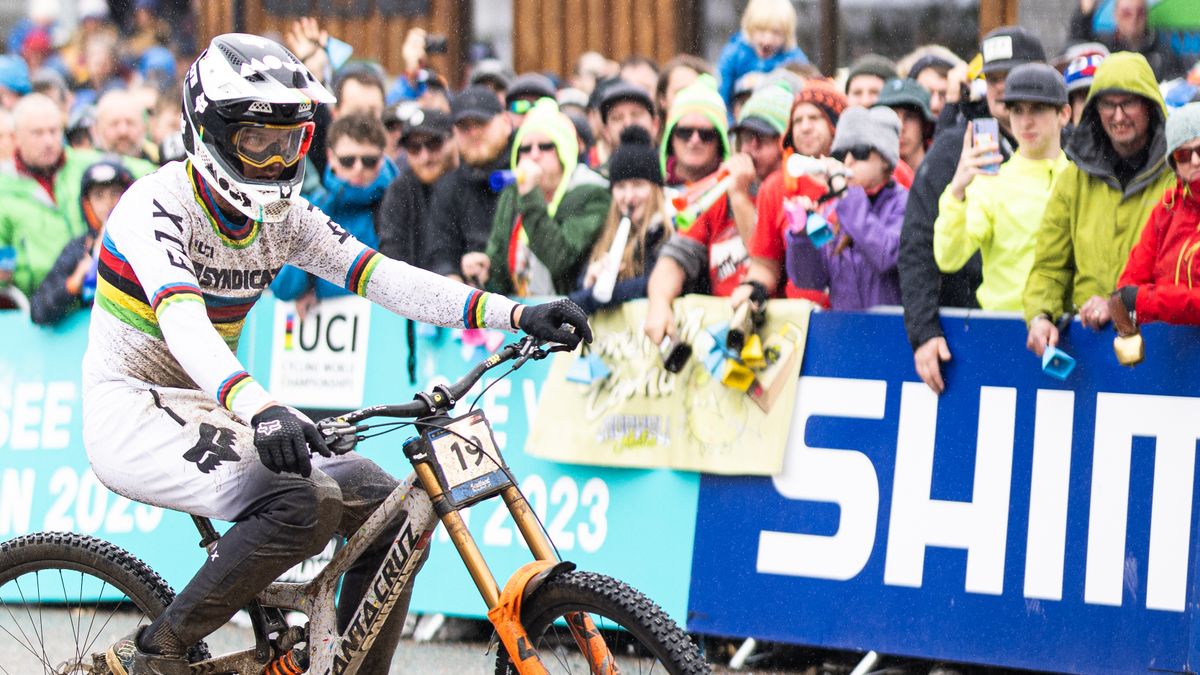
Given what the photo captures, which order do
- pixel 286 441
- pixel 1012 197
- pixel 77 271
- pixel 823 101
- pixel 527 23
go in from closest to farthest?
pixel 286 441, pixel 1012 197, pixel 823 101, pixel 77 271, pixel 527 23

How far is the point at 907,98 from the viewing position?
7402 mm

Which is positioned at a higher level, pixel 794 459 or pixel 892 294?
pixel 892 294

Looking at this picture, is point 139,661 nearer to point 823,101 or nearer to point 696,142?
point 696,142

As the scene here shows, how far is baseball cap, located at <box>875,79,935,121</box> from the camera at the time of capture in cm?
741

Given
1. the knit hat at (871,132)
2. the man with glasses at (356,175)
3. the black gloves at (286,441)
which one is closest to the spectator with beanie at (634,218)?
the knit hat at (871,132)

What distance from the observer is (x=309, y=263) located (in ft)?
16.3

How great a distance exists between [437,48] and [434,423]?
6.54 meters

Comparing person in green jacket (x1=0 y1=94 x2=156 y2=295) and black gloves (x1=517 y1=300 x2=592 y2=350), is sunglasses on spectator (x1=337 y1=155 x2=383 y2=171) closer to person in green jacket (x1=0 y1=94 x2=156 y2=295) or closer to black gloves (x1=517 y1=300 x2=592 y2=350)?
person in green jacket (x1=0 y1=94 x2=156 y2=295)

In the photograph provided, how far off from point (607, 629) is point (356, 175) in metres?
4.85

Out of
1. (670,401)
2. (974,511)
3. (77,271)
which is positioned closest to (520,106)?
(77,271)

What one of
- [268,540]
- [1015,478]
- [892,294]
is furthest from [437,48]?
[268,540]

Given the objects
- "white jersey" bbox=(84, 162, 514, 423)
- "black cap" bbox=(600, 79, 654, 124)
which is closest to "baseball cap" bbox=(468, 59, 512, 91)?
"black cap" bbox=(600, 79, 654, 124)

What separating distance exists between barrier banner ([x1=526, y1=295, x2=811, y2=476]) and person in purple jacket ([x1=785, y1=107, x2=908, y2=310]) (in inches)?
10.1

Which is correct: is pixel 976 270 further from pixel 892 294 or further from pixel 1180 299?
pixel 1180 299
